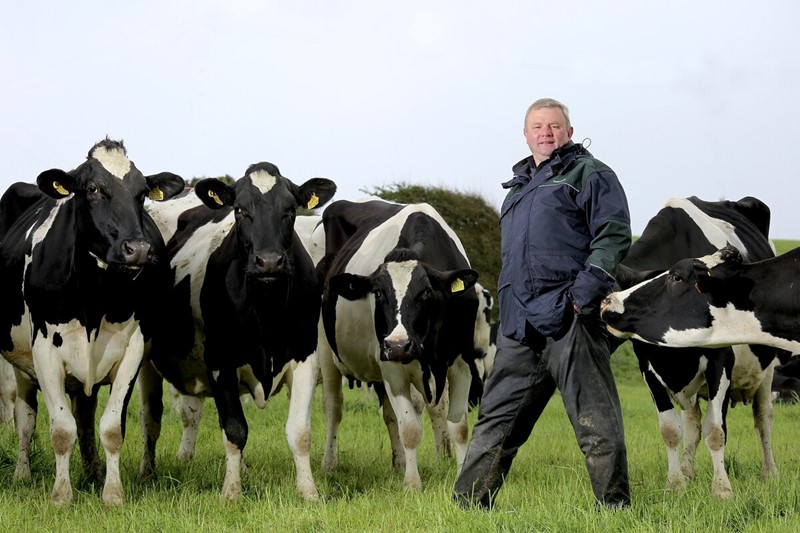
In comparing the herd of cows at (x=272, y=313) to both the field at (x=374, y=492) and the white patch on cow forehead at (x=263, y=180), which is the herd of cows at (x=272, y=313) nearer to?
the white patch on cow forehead at (x=263, y=180)

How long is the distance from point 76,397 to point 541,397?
4.51m


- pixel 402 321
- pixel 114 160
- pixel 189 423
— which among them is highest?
pixel 114 160

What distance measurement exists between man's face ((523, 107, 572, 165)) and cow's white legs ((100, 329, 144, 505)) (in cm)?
367

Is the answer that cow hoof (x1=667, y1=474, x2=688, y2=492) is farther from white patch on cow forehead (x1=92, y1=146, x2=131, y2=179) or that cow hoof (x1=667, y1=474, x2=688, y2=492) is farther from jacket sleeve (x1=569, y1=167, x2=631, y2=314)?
white patch on cow forehead (x1=92, y1=146, x2=131, y2=179)

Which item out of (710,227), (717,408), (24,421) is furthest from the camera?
(710,227)

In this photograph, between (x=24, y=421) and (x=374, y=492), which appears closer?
(x=374, y=492)

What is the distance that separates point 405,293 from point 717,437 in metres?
2.71

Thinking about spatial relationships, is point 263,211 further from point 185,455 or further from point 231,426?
point 185,455

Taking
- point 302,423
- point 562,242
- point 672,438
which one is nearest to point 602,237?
point 562,242

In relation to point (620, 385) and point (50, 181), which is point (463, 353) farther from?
point (620, 385)

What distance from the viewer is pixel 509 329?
626 centimetres

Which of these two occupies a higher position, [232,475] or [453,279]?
[453,279]

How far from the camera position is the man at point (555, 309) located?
588 cm

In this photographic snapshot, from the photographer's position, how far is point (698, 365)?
836cm
